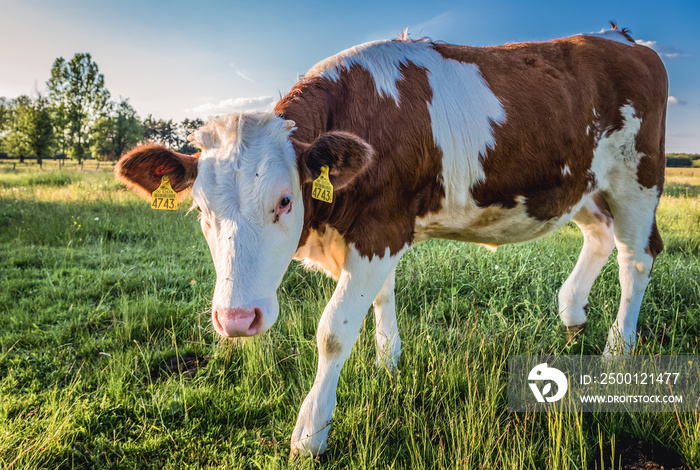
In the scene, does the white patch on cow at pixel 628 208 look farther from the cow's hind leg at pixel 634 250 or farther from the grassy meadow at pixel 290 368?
the grassy meadow at pixel 290 368

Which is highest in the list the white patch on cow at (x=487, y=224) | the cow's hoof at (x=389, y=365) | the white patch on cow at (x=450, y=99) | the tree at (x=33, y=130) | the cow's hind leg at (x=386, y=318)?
the tree at (x=33, y=130)

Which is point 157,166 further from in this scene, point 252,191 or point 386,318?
point 386,318

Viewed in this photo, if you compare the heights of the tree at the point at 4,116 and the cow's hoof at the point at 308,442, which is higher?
the tree at the point at 4,116

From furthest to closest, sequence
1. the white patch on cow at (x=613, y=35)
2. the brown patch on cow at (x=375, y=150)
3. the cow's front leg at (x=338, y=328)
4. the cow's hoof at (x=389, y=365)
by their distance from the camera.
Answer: the white patch on cow at (x=613, y=35), the cow's hoof at (x=389, y=365), the brown patch on cow at (x=375, y=150), the cow's front leg at (x=338, y=328)

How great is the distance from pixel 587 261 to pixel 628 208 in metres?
0.62

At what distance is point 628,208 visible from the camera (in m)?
3.90

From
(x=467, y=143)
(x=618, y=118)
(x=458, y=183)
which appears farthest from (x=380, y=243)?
(x=618, y=118)

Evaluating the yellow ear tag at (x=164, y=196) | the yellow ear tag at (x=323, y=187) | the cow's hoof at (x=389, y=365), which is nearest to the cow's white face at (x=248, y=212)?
the yellow ear tag at (x=323, y=187)

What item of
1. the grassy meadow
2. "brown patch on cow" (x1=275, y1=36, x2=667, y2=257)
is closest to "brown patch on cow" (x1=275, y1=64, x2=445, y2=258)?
"brown patch on cow" (x1=275, y1=36, x2=667, y2=257)

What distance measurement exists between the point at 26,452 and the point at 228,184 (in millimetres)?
1676

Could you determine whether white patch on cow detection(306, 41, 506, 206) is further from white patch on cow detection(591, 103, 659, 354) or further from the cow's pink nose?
the cow's pink nose

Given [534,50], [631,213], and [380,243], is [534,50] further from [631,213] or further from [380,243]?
[380,243]

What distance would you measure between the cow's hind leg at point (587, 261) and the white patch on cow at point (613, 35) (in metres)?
1.42

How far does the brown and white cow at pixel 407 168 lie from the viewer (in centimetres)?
231
